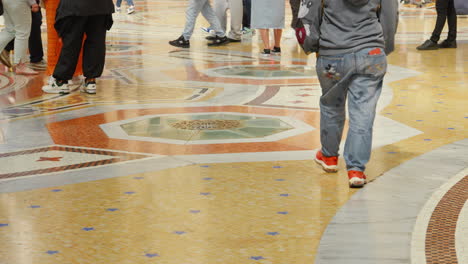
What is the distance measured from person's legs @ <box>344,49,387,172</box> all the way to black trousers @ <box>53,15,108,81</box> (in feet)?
12.8

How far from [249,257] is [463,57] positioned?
8293 mm

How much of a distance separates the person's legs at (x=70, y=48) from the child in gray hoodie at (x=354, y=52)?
3643 mm

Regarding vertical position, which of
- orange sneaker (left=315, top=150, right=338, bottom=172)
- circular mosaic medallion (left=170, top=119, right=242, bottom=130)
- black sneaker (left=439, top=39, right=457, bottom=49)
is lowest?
black sneaker (left=439, top=39, right=457, bottom=49)

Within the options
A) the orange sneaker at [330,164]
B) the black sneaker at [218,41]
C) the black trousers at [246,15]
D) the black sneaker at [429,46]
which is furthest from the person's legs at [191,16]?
the orange sneaker at [330,164]

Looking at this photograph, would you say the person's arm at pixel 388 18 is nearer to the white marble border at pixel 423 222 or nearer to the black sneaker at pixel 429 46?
the white marble border at pixel 423 222

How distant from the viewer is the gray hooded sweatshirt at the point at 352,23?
4844 millimetres

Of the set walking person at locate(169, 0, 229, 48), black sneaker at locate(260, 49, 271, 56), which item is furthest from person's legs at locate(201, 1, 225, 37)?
black sneaker at locate(260, 49, 271, 56)

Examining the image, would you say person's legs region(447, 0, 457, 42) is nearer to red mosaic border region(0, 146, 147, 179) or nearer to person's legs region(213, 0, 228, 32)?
person's legs region(213, 0, 228, 32)

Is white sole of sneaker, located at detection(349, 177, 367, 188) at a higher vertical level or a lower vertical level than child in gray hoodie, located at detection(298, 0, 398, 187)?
lower

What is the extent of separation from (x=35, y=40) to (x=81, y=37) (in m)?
2.90

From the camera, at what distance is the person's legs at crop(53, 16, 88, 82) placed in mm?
8148

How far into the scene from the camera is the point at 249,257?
146 inches

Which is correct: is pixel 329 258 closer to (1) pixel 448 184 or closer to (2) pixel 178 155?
Result: (1) pixel 448 184

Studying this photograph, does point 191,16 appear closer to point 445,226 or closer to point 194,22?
point 194,22
